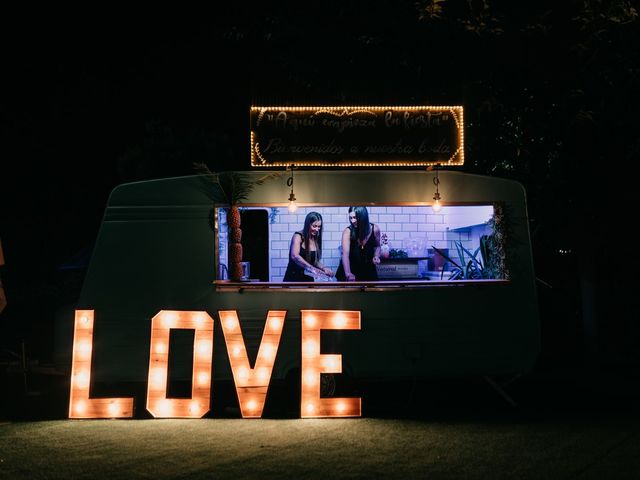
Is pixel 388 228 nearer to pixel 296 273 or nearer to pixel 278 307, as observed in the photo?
pixel 296 273

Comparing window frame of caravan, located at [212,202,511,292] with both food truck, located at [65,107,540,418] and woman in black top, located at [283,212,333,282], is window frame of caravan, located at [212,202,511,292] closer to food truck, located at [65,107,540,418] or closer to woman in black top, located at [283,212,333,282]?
food truck, located at [65,107,540,418]

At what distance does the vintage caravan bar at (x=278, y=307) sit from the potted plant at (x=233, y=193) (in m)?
0.08

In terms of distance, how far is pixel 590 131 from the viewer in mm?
10680

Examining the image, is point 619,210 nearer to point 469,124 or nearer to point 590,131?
point 590,131

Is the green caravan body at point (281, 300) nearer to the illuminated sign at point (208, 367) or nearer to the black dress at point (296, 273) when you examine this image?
the illuminated sign at point (208, 367)

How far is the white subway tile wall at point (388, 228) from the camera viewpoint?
981 centimetres

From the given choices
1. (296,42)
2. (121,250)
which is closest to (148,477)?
(121,250)

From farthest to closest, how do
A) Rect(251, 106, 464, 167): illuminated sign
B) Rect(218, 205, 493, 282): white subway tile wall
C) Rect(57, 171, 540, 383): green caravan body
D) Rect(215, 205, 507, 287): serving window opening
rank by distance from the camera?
1. Rect(218, 205, 493, 282): white subway tile wall
2. Rect(215, 205, 507, 287): serving window opening
3. Rect(251, 106, 464, 167): illuminated sign
4. Rect(57, 171, 540, 383): green caravan body

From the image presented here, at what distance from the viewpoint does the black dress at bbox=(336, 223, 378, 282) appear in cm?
914

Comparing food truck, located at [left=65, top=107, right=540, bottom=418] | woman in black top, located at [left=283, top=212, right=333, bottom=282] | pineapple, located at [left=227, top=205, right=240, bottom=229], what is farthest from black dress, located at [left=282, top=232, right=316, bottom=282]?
pineapple, located at [left=227, top=205, right=240, bottom=229]

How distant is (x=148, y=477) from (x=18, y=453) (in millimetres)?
1541

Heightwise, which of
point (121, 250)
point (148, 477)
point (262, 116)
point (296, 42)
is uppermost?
point (296, 42)

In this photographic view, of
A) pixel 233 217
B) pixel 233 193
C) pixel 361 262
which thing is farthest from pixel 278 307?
pixel 361 262

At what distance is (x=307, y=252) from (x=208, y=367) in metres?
2.63
